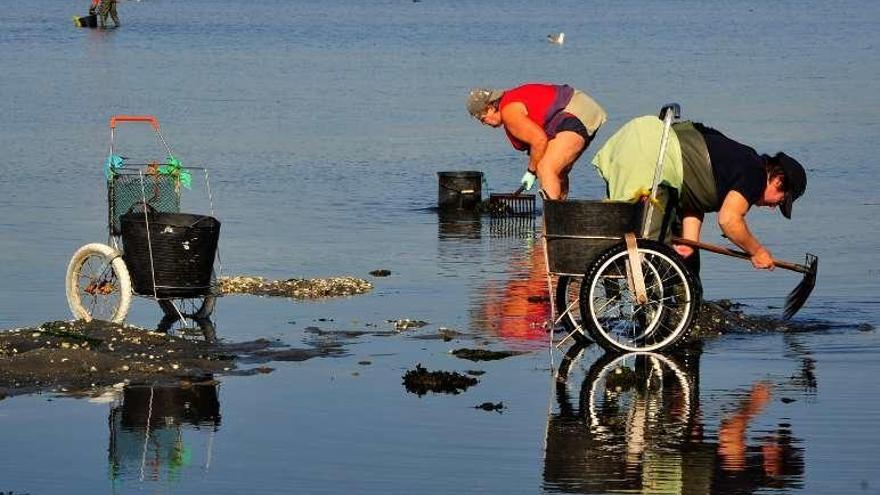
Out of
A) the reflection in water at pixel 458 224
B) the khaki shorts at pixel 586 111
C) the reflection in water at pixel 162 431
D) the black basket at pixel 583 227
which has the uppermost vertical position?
the khaki shorts at pixel 586 111

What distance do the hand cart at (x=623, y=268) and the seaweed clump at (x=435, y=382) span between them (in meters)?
1.14

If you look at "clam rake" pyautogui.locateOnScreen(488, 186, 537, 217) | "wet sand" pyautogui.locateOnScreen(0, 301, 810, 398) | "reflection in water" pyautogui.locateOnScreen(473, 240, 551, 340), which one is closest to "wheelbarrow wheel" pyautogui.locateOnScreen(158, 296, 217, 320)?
"wet sand" pyautogui.locateOnScreen(0, 301, 810, 398)

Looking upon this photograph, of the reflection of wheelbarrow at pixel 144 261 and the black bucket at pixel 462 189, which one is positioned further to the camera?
the black bucket at pixel 462 189

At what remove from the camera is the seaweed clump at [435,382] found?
11.7m

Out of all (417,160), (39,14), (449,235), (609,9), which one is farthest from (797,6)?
(449,235)

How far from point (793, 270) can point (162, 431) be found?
5.01 metres

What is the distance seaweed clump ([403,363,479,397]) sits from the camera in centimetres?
1167

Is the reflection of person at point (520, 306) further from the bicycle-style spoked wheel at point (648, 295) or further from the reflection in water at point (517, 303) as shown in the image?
the bicycle-style spoked wheel at point (648, 295)

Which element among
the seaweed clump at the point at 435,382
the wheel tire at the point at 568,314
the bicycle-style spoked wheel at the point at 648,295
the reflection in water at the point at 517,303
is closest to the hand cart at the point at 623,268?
the bicycle-style spoked wheel at the point at 648,295

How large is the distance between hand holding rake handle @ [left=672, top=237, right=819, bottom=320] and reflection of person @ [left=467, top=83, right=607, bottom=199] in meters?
1.63

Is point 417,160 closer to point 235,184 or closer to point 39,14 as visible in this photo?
point 235,184

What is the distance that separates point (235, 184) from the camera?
82.7ft

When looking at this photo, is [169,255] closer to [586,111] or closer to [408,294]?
[408,294]

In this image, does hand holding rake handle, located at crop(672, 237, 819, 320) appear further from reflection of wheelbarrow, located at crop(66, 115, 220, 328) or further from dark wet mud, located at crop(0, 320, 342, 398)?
reflection of wheelbarrow, located at crop(66, 115, 220, 328)
